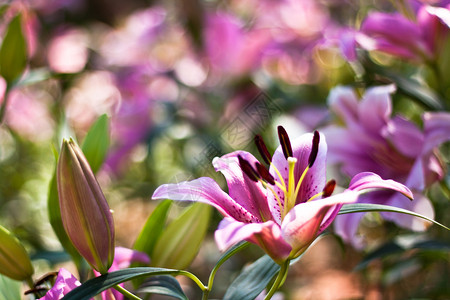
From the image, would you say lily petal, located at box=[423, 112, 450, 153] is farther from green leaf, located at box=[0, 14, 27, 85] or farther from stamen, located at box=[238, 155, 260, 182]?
green leaf, located at box=[0, 14, 27, 85]

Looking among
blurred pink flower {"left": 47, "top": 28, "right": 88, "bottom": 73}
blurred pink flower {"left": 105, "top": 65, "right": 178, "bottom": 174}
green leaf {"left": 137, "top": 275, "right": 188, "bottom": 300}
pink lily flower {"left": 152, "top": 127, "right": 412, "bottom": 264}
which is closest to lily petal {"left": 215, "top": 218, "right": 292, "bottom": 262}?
pink lily flower {"left": 152, "top": 127, "right": 412, "bottom": 264}

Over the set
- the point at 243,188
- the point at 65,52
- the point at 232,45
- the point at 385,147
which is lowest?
the point at 65,52

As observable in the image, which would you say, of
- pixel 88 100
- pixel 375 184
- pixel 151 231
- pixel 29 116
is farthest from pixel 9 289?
pixel 88 100

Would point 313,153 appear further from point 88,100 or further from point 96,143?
point 88,100

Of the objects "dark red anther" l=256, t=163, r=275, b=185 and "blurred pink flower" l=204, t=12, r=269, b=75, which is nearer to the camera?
"dark red anther" l=256, t=163, r=275, b=185

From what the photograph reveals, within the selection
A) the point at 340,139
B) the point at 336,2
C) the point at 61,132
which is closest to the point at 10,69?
the point at 61,132

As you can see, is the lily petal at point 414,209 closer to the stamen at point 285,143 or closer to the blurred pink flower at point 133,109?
the stamen at point 285,143
